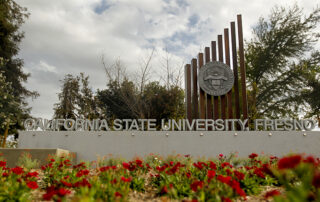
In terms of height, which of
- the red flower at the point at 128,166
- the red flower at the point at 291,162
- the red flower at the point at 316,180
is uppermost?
the red flower at the point at 291,162

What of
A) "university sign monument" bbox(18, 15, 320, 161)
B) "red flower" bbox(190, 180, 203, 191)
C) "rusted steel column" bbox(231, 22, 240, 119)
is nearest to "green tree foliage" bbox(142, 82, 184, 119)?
"rusted steel column" bbox(231, 22, 240, 119)

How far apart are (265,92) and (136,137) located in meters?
13.1

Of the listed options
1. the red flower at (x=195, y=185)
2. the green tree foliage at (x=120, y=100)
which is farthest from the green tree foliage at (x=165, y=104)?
the red flower at (x=195, y=185)

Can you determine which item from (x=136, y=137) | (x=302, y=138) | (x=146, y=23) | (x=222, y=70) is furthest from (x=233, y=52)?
(x=146, y=23)

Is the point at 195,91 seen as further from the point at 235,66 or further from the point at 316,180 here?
the point at 316,180

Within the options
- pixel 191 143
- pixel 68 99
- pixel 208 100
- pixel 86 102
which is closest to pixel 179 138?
pixel 191 143

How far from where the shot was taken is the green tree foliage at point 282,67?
20.7 metres

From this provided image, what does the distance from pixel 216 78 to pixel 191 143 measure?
3.91m

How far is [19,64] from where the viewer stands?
23156 mm

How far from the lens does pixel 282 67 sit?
21.0 metres

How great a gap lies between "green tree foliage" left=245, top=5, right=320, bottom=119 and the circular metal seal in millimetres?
7101

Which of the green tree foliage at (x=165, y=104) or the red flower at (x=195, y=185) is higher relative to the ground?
the green tree foliage at (x=165, y=104)

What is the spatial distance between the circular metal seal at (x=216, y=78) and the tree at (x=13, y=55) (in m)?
13.8

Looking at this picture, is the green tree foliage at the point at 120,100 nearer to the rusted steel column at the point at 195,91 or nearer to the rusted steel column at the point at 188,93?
the rusted steel column at the point at 188,93
